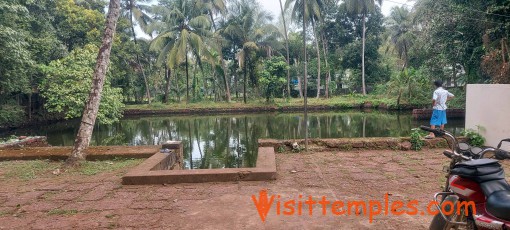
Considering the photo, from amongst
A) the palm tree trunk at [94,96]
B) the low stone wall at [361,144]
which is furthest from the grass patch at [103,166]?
the low stone wall at [361,144]

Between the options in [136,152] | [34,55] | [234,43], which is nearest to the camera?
[136,152]

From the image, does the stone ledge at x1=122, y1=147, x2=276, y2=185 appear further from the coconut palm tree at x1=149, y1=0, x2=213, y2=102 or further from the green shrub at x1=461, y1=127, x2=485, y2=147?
→ the coconut palm tree at x1=149, y1=0, x2=213, y2=102

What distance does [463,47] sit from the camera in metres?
11.6

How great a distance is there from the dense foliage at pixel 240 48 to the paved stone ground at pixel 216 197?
6.42 metres

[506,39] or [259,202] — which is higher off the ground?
[506,39]

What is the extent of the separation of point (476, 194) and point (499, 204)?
0.60 feet

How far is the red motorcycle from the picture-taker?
70.9 inches

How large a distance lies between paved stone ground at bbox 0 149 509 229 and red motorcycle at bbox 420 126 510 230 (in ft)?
2.41

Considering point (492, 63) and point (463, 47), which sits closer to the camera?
point (492, 63)

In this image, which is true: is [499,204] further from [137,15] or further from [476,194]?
[137,15]

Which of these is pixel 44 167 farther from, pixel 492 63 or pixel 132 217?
pixel 492 63

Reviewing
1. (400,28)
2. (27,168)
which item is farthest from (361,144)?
(400,28)

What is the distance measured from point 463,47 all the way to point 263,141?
9441 millimetres

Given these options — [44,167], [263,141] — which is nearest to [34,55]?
[44,167]
